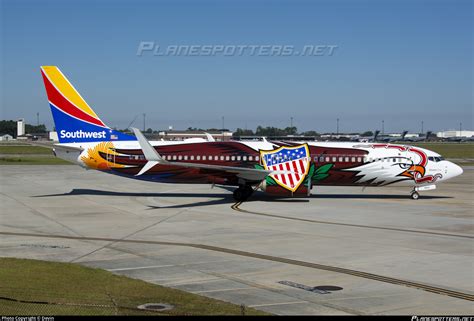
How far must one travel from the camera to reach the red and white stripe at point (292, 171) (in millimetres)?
37156

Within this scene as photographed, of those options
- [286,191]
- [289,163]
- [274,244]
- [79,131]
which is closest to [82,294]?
[274,244]

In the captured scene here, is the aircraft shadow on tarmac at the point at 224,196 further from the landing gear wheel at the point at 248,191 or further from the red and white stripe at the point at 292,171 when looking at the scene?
the red and white stripe at the point at 292,171

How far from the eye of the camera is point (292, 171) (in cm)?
3766

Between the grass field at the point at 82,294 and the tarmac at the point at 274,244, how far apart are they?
34.6 inches

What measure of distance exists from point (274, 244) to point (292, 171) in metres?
14.5

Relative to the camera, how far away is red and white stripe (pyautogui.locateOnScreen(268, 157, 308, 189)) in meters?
37.2

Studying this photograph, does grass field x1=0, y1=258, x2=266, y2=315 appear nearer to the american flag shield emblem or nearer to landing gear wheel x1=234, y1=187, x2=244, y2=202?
the american flag shield emblem

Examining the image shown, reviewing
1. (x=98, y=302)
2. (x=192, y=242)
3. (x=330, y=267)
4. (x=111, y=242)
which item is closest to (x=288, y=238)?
(x=192, y=242)

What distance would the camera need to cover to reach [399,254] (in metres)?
21.6

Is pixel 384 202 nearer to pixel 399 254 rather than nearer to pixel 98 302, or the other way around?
pixel 399 254

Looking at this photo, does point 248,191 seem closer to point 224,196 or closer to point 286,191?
point 286,191

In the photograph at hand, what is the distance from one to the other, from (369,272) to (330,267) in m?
1.35
